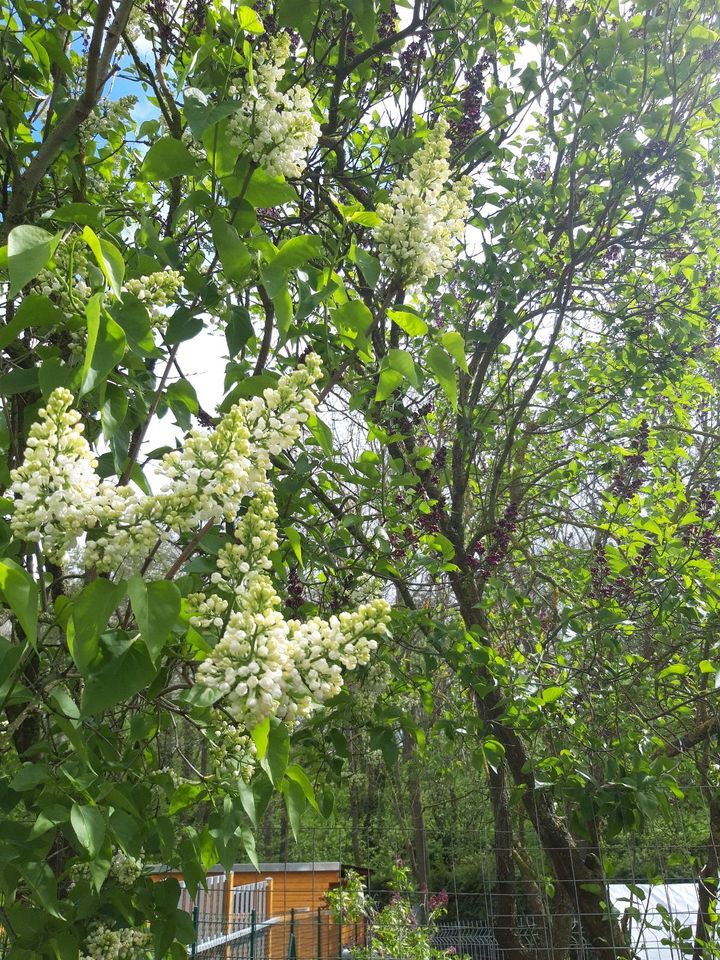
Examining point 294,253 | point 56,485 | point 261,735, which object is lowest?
point 261,735

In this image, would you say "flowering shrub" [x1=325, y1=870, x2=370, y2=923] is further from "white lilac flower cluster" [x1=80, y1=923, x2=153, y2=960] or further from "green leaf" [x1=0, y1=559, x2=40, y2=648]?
"green leaf" [x1=0, y1=559, x2=40, y2=648]

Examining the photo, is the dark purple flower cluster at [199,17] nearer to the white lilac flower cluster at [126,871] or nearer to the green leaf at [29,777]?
the green leaf at [29,777]

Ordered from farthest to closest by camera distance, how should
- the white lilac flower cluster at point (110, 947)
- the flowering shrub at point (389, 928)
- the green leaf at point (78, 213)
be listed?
the flowering shrub at point (389, 928)
the white lilac flower cluster at point (110, 947)
the green leaf at point (78, 213)

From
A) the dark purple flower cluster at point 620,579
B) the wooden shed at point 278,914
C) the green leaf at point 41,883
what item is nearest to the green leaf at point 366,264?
the green leaf at point 41,883

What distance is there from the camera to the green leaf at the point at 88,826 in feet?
4.01

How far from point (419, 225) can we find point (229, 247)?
1.26ft

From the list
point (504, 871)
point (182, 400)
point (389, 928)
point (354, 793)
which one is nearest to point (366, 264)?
point (182, 400)

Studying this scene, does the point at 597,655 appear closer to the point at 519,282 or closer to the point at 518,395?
the point at 519,282

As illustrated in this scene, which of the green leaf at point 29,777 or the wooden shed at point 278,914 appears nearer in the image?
the green leaf at point 29,777

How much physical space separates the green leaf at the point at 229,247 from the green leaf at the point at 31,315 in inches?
12.4

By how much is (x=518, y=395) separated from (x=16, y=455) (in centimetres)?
417

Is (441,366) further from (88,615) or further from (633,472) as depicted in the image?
(633,472)

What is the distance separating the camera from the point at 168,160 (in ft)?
4.61

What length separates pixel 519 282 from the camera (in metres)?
3.57
